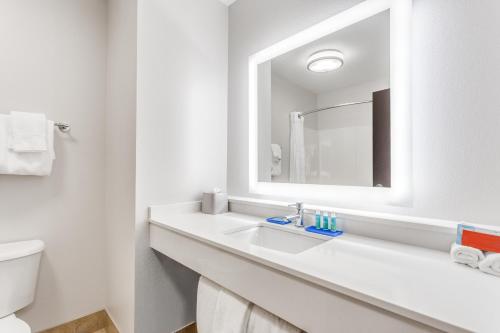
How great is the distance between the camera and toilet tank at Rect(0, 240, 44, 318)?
1.14m

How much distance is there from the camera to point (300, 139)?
4.54 feet

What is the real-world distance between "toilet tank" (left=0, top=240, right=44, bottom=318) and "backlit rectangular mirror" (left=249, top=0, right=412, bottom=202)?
1.29 m

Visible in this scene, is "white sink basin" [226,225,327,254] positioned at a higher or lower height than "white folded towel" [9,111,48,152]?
lower

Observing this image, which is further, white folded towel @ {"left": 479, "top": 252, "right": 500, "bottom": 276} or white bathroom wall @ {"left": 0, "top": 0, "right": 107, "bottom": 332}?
white bathroom wall @ {"left": 0, "top": 0, "right": 107, "bottom": 332}

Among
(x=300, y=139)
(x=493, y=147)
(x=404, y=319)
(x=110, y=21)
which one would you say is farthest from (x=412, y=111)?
(x=110, y=21)

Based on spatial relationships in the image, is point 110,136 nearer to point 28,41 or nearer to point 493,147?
point 28,41

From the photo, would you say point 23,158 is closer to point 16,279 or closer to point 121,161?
point 121,161

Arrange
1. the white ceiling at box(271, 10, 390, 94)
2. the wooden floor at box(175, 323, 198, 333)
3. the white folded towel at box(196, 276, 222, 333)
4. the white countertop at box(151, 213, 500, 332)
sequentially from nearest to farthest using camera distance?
the white countertop at box(151, 213, 500, 332) < the white folded towel at box(196, 276, 222, 333) < the white ceiling at box(271, 10, 390, 94) < the wooden floor at box(175, 323, 198, 333)

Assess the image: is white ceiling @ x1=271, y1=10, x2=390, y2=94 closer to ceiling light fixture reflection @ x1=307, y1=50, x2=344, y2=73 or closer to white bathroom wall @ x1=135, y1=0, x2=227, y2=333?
ceiling light fixture reflection @ x1=307, y1=50, x2=344, y2=73

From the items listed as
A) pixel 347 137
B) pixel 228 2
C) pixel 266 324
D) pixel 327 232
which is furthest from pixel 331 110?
pixel 228 2

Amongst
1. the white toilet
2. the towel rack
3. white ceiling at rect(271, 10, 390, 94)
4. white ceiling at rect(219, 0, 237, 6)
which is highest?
white ceiling at rect(219, 0, 237, 6)

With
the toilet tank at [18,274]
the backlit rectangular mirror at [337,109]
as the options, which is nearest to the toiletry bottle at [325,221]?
the backlit rectangular mirror at [337,109]

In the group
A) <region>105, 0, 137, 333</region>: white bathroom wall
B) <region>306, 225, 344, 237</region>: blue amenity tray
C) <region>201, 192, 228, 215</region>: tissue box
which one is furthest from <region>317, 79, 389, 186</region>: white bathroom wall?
<region>105, 0, 137, 333</region>: white bathroom wall

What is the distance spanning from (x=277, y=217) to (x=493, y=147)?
0.93 meters
